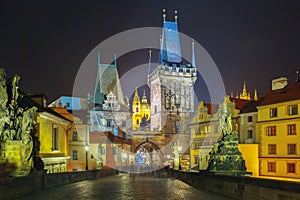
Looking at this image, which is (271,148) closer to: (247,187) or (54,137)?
(54,137)

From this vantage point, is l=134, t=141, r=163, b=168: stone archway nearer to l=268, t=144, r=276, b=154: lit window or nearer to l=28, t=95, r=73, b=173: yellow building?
l=28, t=95, r=73, b=173: yellow building

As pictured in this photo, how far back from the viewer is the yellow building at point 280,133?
38281 millimetres

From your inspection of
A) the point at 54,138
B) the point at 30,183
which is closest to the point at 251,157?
the point at 54,138

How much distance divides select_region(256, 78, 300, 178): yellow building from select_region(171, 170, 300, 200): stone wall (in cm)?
1961

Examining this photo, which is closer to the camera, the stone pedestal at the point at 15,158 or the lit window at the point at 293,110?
the stone pedestal at the point at 15,158

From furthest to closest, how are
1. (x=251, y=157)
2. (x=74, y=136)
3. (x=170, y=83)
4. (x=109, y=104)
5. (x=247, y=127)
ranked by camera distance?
(x=170, y=83) < (x=109, y=104) < (x=74, y=136) < (x=247, y=127) < (x=251, y=157)

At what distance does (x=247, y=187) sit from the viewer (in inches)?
574

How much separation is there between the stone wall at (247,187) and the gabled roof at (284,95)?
21.1m

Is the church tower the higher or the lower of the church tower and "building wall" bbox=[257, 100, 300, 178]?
the higher

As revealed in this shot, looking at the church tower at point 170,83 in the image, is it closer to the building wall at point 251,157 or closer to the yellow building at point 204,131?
the yellow building at point 204,131

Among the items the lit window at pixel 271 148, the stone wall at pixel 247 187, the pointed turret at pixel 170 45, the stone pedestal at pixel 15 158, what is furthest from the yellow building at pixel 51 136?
the pointed turret at pixel 170 45

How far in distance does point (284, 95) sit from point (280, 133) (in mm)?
4319

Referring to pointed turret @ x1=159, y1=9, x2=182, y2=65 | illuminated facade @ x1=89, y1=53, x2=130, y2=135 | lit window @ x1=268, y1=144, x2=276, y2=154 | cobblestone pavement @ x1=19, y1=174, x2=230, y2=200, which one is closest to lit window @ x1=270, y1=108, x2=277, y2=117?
lit window @ x1=268, y1=144, x2=276, y2=154

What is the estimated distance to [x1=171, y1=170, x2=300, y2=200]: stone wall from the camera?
37.0 feet
